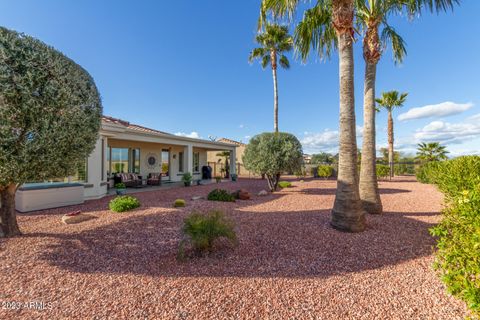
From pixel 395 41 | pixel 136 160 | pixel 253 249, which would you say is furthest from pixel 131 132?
pixel 395 41

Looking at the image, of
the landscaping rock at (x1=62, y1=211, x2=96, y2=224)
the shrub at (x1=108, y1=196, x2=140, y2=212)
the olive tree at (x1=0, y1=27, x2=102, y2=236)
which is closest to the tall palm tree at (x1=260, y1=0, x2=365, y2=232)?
the olive tree at (x1=0, y1=27, x2=102, y2=236)

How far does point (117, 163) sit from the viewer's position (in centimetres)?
1360

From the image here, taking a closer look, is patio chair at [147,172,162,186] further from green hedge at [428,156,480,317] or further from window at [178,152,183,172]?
green hedge at [428,156,480,317]

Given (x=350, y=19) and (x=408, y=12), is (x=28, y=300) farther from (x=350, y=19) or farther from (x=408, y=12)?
(x=408, y=12)

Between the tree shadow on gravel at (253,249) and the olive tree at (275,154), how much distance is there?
518 cm

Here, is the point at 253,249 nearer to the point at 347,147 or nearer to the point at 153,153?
the point at 347,147

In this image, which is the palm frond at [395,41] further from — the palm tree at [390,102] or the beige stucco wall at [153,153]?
the palm tree at [390,102]

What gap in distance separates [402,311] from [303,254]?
1.61 metres

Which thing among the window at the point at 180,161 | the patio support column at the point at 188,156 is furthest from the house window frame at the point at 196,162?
the patio support column at the point at 188,156

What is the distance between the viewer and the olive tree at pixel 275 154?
35.0 feet

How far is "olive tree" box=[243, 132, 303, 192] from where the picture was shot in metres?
10.7

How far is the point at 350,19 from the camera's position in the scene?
510 centimetres

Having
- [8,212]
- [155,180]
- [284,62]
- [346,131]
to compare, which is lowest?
[8,212]

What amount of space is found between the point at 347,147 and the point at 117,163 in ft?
44.8
